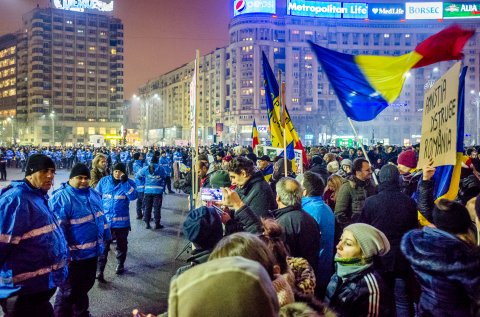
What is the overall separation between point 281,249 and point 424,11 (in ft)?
389

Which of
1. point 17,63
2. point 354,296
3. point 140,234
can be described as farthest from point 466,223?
point 17,63

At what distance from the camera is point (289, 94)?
113875 mm

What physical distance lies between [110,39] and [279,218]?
137356 millimetres

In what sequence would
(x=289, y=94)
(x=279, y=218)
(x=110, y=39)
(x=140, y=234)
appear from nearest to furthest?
(x=279, y=218) < (x=140, y=234) < (x=289, y=94) < (x=110, y=39)

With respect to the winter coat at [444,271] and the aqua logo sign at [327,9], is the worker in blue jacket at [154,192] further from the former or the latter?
the aqua logo sign at [327,9]

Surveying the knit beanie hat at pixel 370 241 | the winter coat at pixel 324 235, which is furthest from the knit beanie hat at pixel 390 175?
the knit beanie hat at pixel 370 241

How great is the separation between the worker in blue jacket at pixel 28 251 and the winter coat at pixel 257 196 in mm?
2350

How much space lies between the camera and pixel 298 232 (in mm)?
4160

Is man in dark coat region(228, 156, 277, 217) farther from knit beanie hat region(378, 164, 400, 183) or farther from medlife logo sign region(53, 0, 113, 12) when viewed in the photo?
medlife logo sign region(53, 0, 113, 12)

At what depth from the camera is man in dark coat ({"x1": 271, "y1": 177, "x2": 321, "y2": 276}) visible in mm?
4180

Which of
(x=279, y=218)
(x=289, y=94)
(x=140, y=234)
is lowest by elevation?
(x=140, y=234)

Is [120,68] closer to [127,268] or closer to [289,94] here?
[289,94]

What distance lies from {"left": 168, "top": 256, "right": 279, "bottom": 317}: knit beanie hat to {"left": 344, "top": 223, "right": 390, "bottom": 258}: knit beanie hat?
7.14 ft

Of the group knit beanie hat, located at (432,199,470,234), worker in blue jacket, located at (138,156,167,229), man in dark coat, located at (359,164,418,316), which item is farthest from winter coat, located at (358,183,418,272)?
worker in blue jacket, located at (138,156,167,229)
